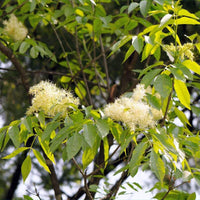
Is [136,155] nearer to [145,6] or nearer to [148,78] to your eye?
[148,78]

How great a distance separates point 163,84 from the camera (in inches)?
44.8

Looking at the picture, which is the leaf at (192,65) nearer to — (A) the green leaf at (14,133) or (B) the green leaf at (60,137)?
(B) the green leaf at (60,137)

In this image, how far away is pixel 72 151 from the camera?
111 centimetres

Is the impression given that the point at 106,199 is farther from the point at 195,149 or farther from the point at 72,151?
the point at 72,151

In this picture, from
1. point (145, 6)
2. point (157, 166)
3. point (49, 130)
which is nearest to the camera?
point (157, 166)

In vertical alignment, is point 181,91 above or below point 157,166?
above

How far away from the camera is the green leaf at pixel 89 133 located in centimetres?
113

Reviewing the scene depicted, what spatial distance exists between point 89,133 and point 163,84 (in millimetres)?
271

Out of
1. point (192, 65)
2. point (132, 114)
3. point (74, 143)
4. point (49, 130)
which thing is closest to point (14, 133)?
point (49, 130)

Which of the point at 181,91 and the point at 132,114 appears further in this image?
the point at 132,114

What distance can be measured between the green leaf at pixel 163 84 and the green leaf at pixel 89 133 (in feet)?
0.77

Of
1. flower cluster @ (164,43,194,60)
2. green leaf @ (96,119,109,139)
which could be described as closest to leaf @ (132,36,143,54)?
flower cluster @ (164,43,194,60)

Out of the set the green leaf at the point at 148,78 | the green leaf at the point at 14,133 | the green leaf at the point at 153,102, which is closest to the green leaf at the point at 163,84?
the green leaf at the point at 148,78

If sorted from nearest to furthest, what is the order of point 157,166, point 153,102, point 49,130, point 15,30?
point 157,166 → point 49,130 → point 153,102 → point 15,30
